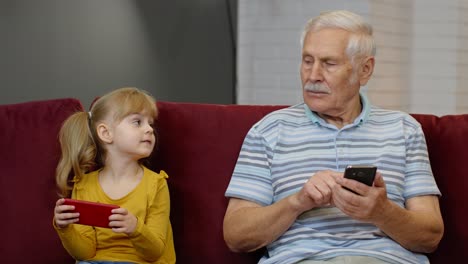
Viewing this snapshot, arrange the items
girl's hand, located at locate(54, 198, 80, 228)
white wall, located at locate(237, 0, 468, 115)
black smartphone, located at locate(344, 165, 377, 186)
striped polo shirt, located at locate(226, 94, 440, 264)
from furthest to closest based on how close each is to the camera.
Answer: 1. white wall, located at locate(237, 0, 468, 115)
2. striped polo shirt, located at locate(226, 94, 440, 264)
3. girl's hand, located at locate(54, 198, 80, 228)
4. black smartphone, located at locate(344, 165, 377, 186)

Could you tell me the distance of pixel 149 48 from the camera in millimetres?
4336

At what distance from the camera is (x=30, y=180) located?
7.29 ft

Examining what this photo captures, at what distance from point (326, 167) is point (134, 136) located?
512 millimetres

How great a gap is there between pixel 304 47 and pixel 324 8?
4.72ft

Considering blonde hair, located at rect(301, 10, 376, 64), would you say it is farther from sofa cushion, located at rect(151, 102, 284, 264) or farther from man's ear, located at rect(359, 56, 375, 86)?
sofa cushion, located at rect(151, 102, 284, 264)

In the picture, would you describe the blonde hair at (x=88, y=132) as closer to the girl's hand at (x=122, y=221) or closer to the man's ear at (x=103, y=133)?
the man's ear at (x=103, y=133)

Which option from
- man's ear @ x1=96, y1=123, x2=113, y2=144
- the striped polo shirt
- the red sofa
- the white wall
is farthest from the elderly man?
the white wall

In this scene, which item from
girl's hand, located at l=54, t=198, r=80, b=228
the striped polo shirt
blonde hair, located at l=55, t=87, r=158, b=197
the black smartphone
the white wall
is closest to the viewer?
the black smartphone

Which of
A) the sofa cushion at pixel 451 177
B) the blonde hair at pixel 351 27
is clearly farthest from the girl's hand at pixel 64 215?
the sofa cushion at pixel 451 177

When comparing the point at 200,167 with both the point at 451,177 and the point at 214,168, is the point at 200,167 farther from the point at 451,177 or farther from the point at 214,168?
the point at 451,177

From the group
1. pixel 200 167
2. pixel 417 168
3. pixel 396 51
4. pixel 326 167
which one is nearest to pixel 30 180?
pixel 200 167

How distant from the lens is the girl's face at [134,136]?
2115 mm

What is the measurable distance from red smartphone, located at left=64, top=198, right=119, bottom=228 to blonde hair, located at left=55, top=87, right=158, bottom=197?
26 cm

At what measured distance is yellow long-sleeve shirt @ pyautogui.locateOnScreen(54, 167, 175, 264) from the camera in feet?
6.64
